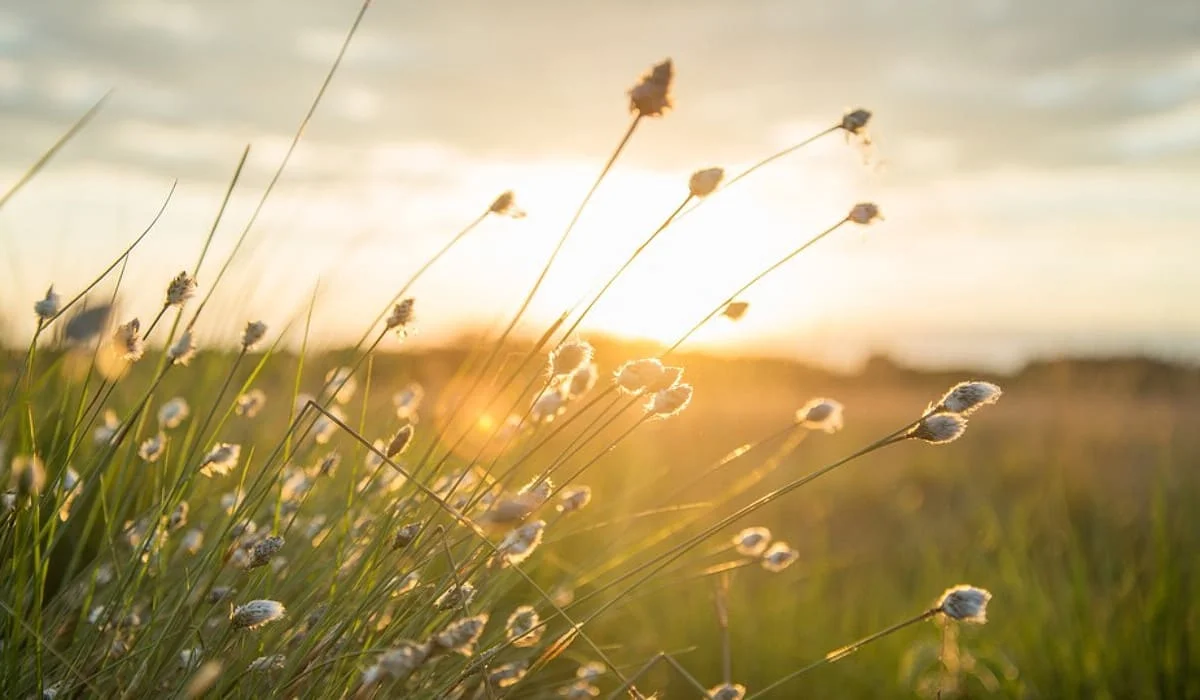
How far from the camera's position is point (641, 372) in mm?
1697

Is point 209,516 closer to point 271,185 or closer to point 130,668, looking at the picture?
point 130,668

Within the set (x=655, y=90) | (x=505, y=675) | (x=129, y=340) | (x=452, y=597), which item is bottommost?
(x=505, y=675)

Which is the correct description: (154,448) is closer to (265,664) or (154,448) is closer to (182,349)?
(182,349)

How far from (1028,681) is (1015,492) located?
6012mm

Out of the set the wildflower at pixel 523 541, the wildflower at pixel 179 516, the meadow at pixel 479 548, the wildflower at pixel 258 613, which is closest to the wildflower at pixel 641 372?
the meadow at pixel 479 548

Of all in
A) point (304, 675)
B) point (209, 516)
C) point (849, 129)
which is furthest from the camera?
point (209, 516)

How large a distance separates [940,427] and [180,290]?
1.30m

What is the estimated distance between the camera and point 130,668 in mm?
1909

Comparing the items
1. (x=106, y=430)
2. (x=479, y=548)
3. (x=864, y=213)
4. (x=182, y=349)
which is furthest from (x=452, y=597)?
(x=106, y=430)

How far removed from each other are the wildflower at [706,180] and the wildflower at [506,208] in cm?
41

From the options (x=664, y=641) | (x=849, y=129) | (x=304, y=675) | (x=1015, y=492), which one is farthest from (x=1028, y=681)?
(x=1015, y=492)

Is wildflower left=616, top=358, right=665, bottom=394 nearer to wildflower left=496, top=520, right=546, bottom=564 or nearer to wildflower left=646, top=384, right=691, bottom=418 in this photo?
wildflower left=646, top=384, right=691, bottom=418

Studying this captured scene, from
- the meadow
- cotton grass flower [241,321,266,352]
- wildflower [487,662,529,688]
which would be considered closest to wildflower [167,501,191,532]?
the meadow

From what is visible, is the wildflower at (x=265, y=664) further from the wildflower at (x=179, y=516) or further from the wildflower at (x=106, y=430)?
the wildflower at (x=106, y=430)
